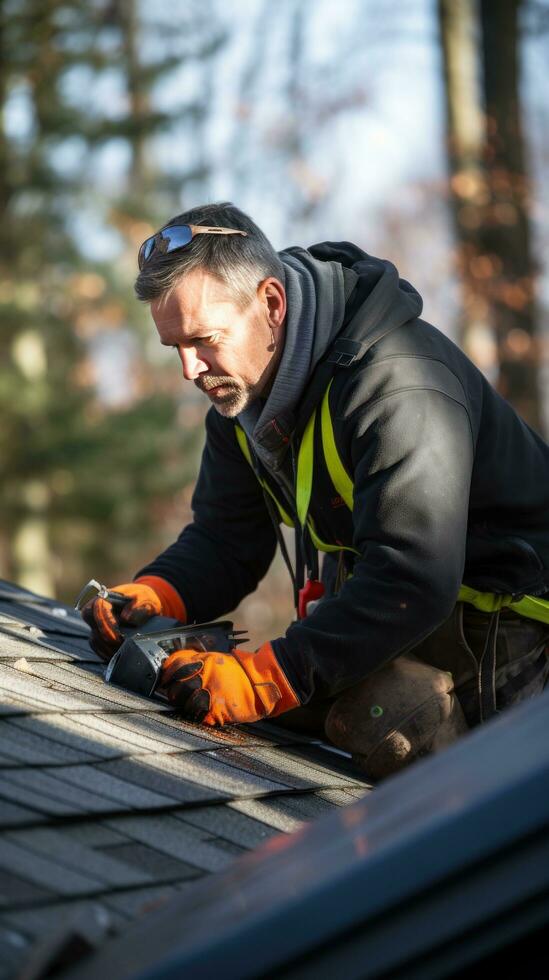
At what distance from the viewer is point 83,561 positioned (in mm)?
14867

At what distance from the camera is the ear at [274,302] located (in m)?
3.15

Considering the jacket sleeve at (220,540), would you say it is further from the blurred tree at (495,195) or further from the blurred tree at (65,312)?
the blurred tree at (65,312)

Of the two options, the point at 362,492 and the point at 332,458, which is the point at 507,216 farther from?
the point at 362,492

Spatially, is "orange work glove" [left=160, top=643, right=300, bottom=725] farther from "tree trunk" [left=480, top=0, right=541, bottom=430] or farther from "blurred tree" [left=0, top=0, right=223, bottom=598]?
"blurred tree" [left=0, top=0, right=223, bottom=598]

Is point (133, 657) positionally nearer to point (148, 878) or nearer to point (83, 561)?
point (148, 878)

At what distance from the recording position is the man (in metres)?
2.69

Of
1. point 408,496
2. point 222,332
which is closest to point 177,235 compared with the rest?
point 222,332

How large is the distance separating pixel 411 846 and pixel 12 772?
1.04 metres

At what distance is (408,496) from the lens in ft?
8.68

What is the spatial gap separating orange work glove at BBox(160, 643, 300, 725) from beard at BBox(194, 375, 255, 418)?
0.80 meters

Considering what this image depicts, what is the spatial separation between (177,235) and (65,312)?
11.5 meters

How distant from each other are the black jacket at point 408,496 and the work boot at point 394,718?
13cm

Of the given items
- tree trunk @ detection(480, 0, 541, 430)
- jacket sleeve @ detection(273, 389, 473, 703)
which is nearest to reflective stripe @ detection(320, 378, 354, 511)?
jacket sleeve @ detection(273, 389, 473, 703)

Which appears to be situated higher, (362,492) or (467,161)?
(467,161)
